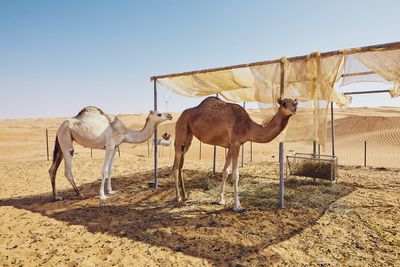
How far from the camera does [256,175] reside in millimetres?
9984

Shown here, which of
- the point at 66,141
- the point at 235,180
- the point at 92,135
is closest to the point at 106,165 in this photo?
the point at 92,135

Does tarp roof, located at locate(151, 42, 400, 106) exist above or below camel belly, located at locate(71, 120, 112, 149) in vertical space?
above

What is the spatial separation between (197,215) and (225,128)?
A: 1.93 meters

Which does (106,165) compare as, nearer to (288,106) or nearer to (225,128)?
(225,128)

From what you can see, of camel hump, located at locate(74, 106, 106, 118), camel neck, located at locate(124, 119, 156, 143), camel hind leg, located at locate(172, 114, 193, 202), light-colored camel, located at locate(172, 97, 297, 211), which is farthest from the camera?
camel neck, located at locate(124, 119, 156, 143)

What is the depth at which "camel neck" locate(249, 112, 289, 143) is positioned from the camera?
213 inches

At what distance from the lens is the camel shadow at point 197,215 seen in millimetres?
4371

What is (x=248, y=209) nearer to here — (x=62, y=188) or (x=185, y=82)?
(x=185, y=82)

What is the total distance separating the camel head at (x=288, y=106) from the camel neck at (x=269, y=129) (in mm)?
186

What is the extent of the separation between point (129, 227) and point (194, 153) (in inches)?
620

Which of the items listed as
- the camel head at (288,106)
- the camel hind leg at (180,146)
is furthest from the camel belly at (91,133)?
the camel head at (288,106)

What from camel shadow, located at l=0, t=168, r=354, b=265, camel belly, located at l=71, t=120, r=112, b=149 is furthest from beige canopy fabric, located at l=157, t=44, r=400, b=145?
camel belly, located at l=71, t=120, r=112, b=149

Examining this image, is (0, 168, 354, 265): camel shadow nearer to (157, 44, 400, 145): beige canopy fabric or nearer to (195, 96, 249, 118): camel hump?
(157, 44, 400, 145): beige canopy fabric

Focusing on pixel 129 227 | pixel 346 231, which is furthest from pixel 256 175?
pixel 129 227
